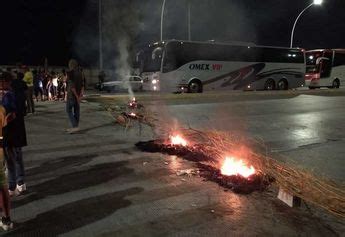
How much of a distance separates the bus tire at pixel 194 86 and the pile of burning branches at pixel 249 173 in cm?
1842

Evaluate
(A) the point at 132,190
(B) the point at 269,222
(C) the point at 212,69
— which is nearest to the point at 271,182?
(B) the point at 269,222

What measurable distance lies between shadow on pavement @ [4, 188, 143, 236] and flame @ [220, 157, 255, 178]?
1629 mm

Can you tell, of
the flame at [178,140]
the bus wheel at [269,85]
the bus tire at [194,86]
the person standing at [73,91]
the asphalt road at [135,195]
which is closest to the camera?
the asphalt road at [135,195]

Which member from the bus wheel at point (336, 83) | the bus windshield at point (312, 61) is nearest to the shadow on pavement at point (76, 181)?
the bus windshield at point (312, 61)

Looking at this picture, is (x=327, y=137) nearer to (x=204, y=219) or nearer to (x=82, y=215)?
(x=204, y=219)

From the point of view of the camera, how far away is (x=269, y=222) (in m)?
4.84

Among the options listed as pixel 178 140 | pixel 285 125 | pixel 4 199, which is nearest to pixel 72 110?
pixel 178 140

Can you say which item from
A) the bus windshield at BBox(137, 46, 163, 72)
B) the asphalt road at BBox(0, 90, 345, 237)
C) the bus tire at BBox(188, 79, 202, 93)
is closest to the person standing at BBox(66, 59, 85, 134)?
the asphalt road at BBox(0, 90, 345, 237)

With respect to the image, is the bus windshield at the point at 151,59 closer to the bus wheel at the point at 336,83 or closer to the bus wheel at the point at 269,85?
the bus wheel at the point at 269,85

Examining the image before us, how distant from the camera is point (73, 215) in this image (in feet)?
16.3

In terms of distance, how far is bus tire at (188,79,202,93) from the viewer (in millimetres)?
27109

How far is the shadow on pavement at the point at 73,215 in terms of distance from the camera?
4.53 metres

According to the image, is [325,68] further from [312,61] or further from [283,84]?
[283,84]

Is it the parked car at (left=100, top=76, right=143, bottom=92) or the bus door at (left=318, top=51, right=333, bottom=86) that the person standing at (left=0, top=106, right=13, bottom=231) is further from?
the bus door at (left=318, top=51, right=333, bottom=86)
